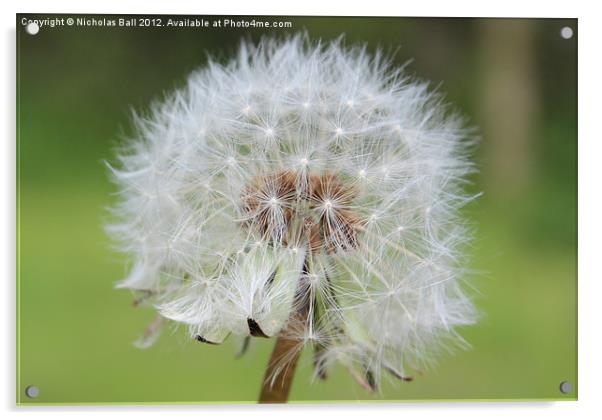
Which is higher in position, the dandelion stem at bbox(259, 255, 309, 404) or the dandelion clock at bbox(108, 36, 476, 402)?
the dandelion clock at bbox(108, 36, 476, 402)

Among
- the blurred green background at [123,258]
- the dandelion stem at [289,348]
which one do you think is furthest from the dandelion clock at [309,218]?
the blurred green background at [123,258]

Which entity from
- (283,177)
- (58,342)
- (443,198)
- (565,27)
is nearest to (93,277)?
(58,342)

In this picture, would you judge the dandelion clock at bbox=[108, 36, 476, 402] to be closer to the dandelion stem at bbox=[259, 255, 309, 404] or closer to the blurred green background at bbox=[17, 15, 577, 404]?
the dandelion stem at bbox=[259, 255, 309, 404]

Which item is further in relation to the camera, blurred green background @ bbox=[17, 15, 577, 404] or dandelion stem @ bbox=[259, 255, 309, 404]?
blurred green background @ bbox=[17, 15, 577, 404]

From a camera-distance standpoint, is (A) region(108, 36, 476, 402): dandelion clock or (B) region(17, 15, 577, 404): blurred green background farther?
(B) region(17, 15, 577, 404): blurred green background

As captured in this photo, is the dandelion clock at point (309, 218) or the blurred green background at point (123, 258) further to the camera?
the blurred green background at point (123, 258)

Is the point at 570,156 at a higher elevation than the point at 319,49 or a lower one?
lower

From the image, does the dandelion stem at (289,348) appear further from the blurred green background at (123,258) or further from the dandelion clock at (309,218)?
the blurred green background at (123,258)

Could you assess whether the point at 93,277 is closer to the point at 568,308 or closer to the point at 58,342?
the point at 58,342

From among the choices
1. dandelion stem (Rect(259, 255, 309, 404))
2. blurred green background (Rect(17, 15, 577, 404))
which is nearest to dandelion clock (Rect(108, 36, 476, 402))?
dandelion stem (Rect(259, 255, 309, 404))
